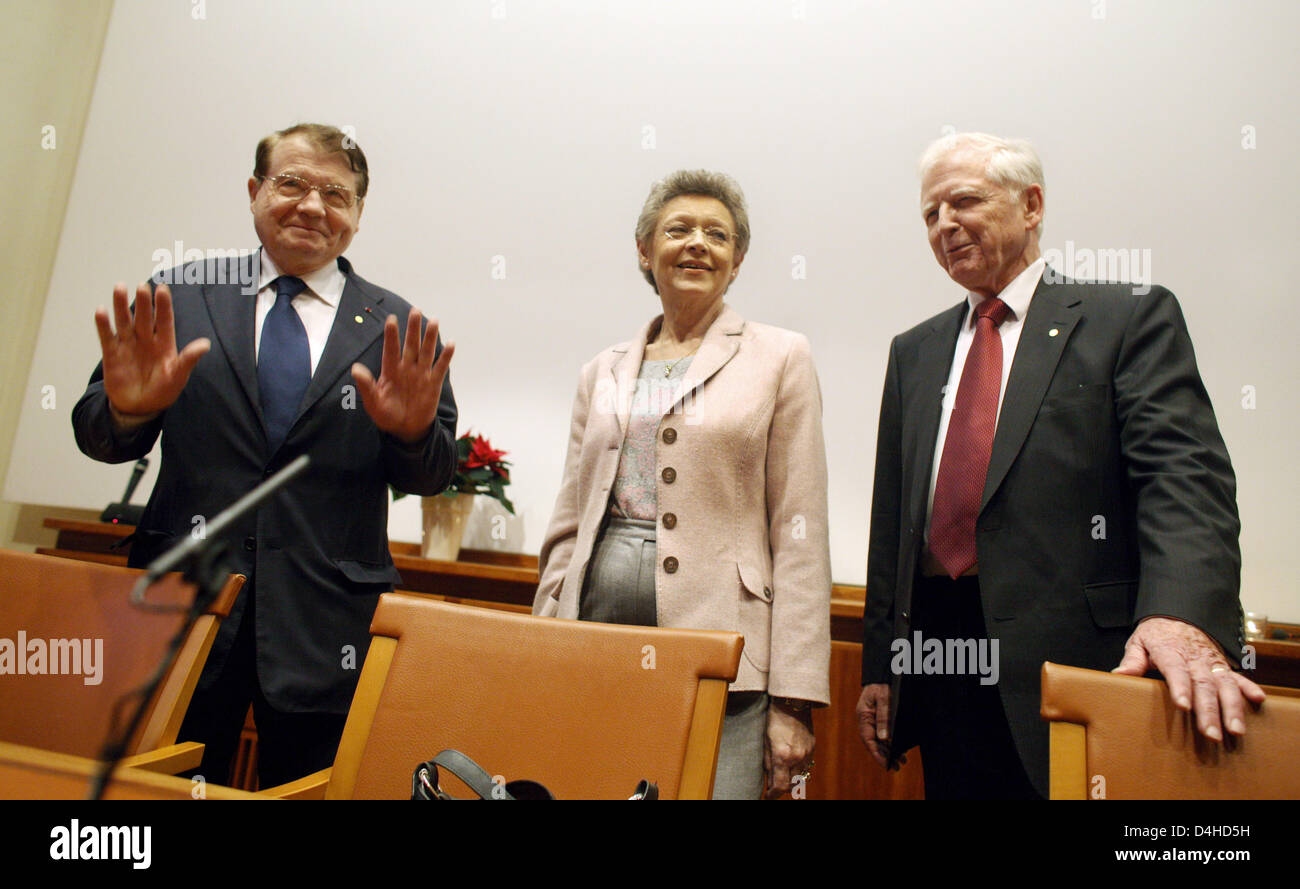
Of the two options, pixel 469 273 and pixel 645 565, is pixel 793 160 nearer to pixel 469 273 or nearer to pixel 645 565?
pixel 469 273

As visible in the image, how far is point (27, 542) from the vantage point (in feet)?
11.4

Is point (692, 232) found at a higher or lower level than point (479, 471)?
higher

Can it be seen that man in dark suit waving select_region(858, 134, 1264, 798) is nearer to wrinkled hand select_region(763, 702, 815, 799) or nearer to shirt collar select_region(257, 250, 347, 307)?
wrinkled hand select_region(763, 702, 815, 799)

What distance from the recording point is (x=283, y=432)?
153 centimetres

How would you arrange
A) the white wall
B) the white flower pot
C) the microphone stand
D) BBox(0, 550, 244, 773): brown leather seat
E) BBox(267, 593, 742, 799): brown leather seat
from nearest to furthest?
the microphone stand, BBox(267, 593, 742, 799): brown leather seat, BBox(0, 550, 244, 773): brown leather seat, the white wall, the white flower pot

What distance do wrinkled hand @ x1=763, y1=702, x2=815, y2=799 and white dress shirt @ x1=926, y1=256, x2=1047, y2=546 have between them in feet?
1.39

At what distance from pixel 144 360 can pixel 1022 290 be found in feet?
5.29

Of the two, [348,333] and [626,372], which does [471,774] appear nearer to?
[626,372]

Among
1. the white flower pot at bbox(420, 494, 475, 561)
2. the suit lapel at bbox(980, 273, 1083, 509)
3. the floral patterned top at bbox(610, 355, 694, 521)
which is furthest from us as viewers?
the white flower pot at bbox(420, 494, 475, 561)

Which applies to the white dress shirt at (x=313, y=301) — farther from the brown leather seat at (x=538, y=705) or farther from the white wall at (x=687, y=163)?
the white wall at (x=687, y=163)

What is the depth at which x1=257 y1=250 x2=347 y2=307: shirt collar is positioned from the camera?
1706 millimetres
